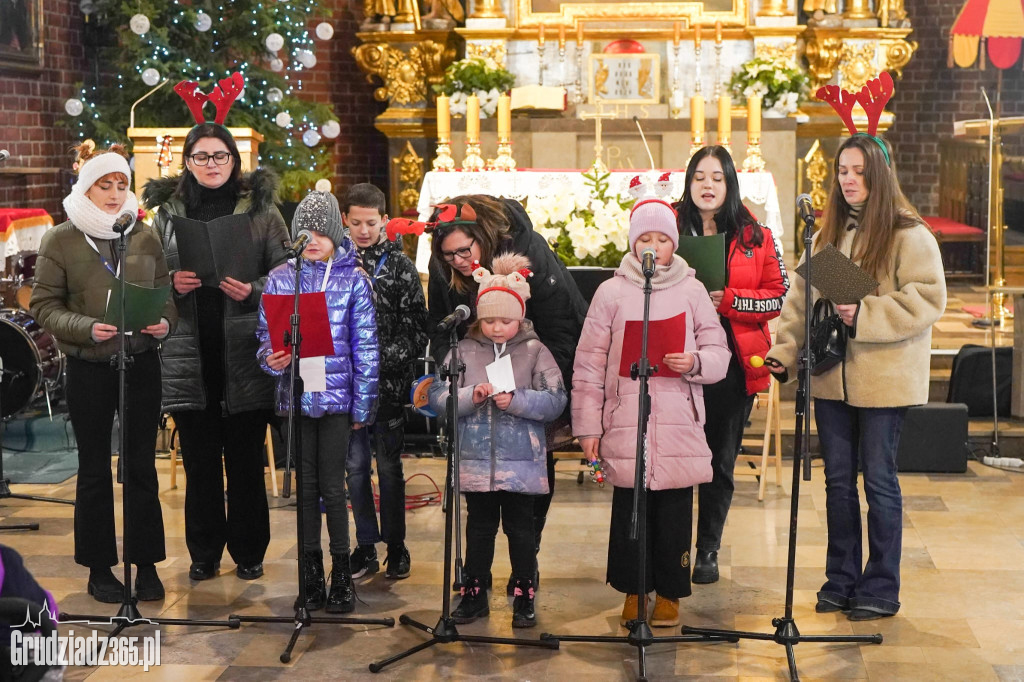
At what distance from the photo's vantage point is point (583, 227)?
19.3 feet

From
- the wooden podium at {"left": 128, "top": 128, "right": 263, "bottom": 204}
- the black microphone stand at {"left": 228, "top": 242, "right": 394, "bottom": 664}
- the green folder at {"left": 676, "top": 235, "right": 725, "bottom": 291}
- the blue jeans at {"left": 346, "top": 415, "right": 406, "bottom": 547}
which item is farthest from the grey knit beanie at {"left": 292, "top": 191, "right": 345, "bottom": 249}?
the wooden podium at {"left": 128, "top": 128, "right": 263, "bottom": 204}

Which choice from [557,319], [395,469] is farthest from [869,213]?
[395,469]

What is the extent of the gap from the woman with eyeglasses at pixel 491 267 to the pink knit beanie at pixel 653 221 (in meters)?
0.34

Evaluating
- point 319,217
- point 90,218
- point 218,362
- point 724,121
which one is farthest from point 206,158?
point 724,121

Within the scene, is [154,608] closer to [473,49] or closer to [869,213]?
[869,213]

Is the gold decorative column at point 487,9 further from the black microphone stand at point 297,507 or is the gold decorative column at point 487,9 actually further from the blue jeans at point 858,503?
the blue jeans at point 858,503

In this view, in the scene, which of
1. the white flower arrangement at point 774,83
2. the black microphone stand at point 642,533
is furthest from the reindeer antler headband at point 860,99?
the white flower arrangement at point 774,83

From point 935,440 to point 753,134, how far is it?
2.61m

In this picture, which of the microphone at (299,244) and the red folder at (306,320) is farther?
the red folder at (306,320)

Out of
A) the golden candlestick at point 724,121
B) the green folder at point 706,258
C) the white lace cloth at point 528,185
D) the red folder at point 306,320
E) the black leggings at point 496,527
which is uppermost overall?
the golden candlestick at point 724,121

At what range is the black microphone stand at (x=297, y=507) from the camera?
404cm

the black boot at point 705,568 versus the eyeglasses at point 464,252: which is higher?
the eyeglasses at point 464,252

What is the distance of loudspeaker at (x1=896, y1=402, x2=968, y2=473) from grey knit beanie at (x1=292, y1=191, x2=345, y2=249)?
3.46m

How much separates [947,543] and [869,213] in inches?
68.7
